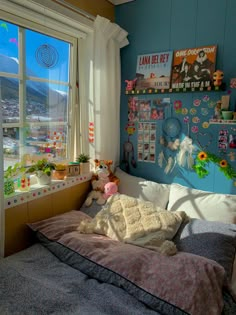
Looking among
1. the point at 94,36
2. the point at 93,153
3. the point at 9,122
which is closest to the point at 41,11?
the point at 94,36

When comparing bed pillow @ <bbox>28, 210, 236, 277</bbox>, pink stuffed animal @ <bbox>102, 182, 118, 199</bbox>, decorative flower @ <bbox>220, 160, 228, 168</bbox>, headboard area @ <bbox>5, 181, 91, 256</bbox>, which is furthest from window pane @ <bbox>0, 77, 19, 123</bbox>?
decorative flower @ <bbox>220, 160, 228, 168</bbox>

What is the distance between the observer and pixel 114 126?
2.47 meters

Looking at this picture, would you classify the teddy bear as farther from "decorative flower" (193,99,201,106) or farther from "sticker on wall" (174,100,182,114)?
"decorative flower" (193,99,201,106)

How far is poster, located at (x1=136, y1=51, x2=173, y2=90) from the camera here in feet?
7.32

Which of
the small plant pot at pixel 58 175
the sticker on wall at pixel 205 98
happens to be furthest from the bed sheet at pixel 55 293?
the sticker on wall at pixel 205 98

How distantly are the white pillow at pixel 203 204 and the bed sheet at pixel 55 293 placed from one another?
0.89 m

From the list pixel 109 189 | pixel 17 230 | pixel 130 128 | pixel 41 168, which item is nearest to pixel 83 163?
pixel 109 189

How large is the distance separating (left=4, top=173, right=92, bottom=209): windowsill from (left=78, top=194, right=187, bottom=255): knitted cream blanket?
0.36m

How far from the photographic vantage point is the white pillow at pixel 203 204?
188 centimetres

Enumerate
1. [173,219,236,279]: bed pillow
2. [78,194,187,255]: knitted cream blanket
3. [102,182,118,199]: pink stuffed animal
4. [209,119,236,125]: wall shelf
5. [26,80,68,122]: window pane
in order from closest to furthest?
1. [173,219,236,279]: bed pillow
2. [78,194,187,255]: knitted cream blanket
3. [209,119,236,125]: wall shelf
4. [26,80,68,122]: window pane
5. [102,182,118,199]: pink stuffed animal

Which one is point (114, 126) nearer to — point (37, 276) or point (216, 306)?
point (37, 276)

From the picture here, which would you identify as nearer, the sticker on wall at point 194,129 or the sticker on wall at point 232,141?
the sticker on wall at point 232,141

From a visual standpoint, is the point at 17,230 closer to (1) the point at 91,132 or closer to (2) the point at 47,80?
(1) the point at 91,132

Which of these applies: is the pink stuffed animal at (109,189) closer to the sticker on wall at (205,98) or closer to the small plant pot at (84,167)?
the small plant pot at (84,167)
